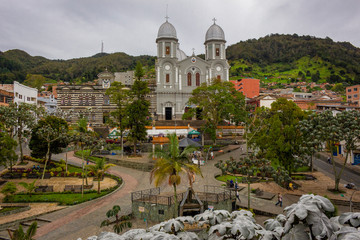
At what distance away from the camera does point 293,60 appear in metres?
144

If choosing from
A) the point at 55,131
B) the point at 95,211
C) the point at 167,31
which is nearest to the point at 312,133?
the point at 95,211

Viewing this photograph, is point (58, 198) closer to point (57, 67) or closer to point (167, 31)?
point (167, 31)

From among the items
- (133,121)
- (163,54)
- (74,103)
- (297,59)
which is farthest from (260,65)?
(133,121)

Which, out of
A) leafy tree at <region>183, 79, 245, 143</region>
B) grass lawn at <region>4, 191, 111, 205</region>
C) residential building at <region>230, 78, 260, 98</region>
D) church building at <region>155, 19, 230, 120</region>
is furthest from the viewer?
residential building at <region>230, 78, 260, 98</region>

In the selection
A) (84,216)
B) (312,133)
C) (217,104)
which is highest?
(217,104)

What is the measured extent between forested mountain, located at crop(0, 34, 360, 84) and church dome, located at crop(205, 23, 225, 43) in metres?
58.5

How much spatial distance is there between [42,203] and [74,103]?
38632 mm

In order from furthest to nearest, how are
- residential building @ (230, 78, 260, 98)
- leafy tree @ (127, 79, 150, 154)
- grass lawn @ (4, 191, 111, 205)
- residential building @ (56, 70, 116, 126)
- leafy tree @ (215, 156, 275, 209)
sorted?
residential building @ (230, 78, 260, 98) < residential building @ (56, 70, 116, 126) < leafy tree @ (127, 79, 150, 154) < grass lawn @ (4, 191, 111, 205) < leafy tree @ (215, 156, 275, 209)

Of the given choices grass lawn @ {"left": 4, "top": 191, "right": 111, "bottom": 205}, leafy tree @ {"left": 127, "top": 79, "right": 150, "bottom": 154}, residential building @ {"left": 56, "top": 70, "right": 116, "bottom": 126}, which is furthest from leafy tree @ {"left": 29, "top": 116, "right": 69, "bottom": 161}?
residential building @ {"left": 56, "top": 70, "right": 116, "bottom": 126}

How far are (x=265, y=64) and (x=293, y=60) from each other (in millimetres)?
15733

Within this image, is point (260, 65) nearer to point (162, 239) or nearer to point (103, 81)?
point (103, 81)

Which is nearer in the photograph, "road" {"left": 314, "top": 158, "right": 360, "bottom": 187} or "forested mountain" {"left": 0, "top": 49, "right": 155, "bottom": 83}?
"road" {"left": 314, "top": 158, "right": 360, "bottom": 187}

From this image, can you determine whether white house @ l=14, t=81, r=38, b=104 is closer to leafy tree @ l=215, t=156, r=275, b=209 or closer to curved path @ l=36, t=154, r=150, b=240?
curved path @ l=36, t=154, r=150, b=240

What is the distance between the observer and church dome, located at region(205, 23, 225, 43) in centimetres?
5272
